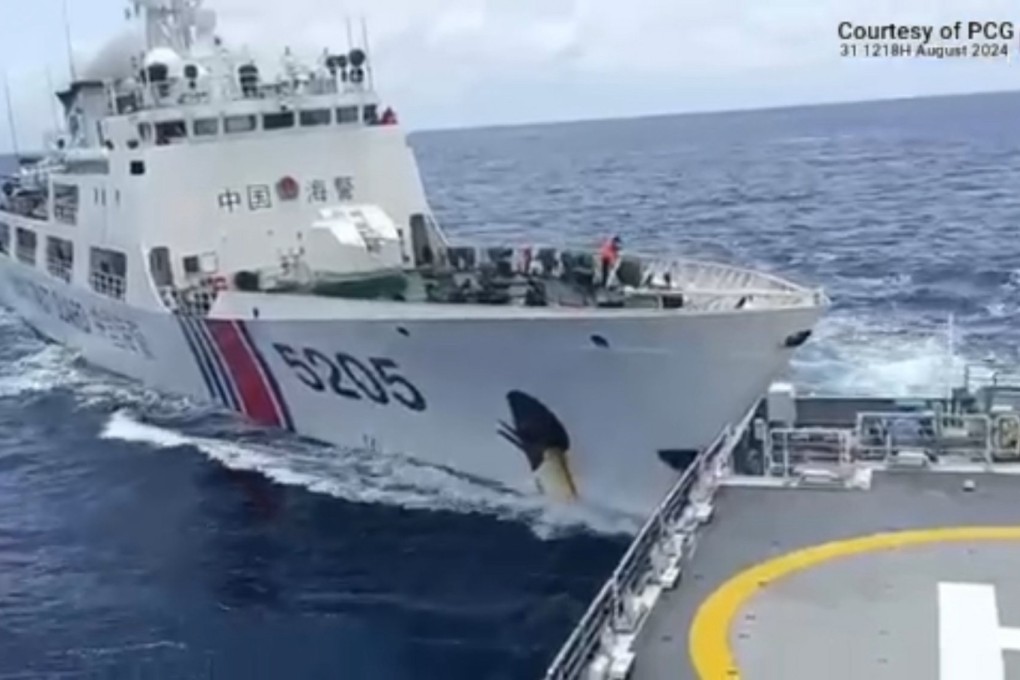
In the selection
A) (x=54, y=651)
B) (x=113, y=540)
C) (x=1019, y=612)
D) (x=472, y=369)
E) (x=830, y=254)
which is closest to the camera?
(x=1019, y=612)

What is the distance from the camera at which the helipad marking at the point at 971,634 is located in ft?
30.0

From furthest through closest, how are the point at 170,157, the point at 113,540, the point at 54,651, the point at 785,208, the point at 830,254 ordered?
1. the point at 785,208
2. the point at 830,254
3. the point at 170,157
4. the point at 113,540
5. the point at 54,651

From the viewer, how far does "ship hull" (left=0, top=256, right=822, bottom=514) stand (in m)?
19.7

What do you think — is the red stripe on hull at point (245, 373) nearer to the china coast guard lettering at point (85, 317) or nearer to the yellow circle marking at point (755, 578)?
Answer: the china coast guard lettering at point (85, 317)

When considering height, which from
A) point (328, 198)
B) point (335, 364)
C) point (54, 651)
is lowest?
point (54, 651)

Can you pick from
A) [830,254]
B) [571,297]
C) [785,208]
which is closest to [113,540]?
[571,297]

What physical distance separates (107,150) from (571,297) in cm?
1372

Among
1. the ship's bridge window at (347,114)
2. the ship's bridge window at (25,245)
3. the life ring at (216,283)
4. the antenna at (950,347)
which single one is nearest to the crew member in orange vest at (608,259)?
the life ring at (216,283)

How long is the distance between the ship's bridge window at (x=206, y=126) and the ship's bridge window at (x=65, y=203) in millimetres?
6106

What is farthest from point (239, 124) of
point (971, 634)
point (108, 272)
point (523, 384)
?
point (971, 634)

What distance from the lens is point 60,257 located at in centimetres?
3638

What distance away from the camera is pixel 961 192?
70.2 metres

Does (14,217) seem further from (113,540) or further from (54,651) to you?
(54,651)

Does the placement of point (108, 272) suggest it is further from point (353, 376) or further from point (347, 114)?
point (353, 376)
